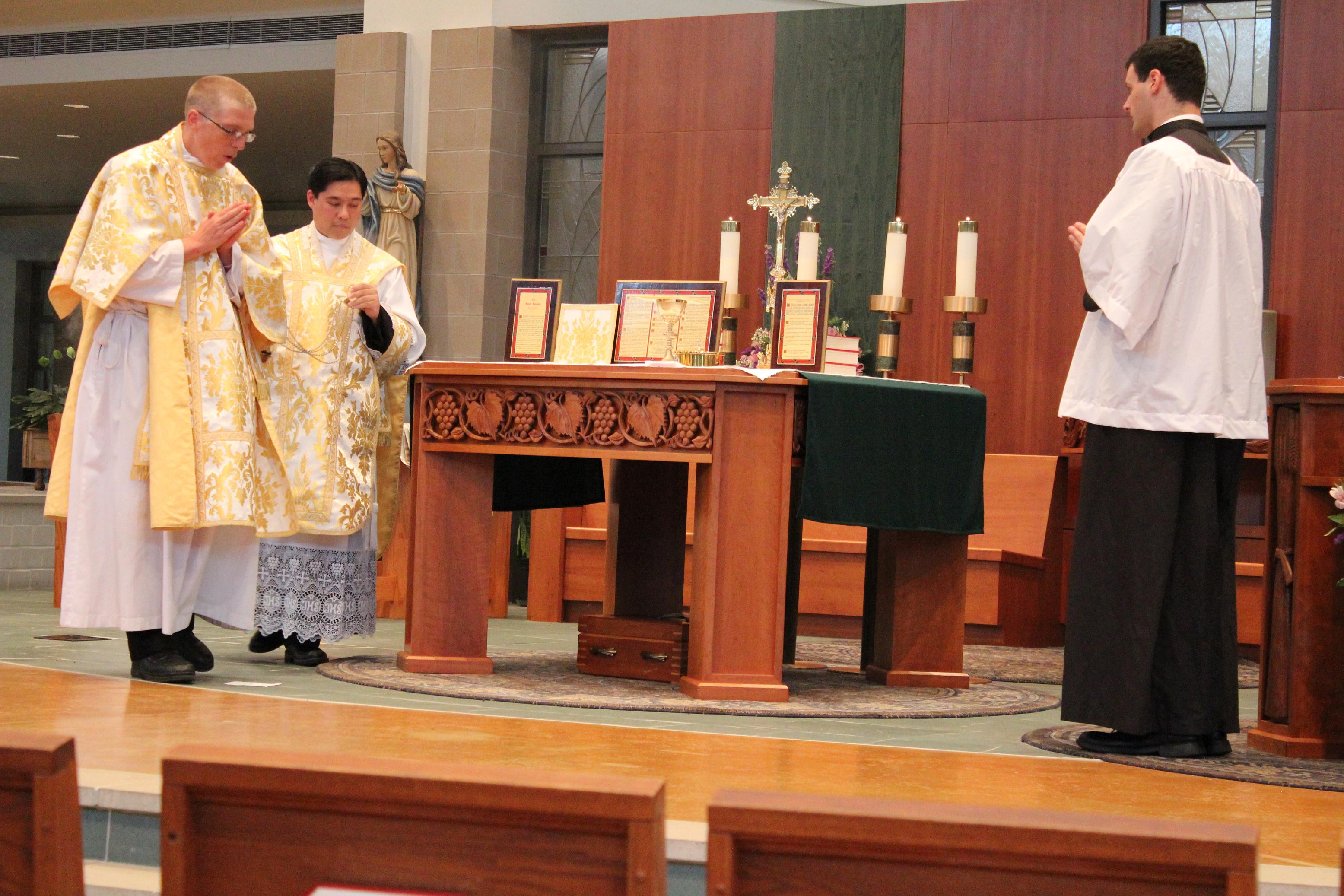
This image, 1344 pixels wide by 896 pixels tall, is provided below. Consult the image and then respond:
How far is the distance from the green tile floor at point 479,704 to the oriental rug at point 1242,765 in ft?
0.27

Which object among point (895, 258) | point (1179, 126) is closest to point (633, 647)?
point (895, 258)

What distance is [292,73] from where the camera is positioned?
10859 millimetres

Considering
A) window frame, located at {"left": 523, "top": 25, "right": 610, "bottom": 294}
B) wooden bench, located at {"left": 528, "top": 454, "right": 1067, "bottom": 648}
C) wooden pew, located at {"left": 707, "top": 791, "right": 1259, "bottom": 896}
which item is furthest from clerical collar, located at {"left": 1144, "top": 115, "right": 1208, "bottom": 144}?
window frame, located at {"left": 523, "top": 25, "right": 610, "bottom": 294}

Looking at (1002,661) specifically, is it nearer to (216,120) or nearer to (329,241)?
(329,241)

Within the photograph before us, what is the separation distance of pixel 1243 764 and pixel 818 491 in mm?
1361

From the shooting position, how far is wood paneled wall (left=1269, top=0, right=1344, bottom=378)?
7223 mm

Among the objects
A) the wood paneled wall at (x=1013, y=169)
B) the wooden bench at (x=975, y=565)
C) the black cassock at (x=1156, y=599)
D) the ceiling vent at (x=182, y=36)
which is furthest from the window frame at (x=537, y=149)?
the black cassock at (x=1156, y=599)

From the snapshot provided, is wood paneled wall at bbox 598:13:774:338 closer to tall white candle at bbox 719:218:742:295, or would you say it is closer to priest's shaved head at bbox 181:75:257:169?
tall white candle at bbox 719:218:742:295

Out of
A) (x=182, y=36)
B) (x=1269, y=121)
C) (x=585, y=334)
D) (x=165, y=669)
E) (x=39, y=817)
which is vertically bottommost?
(x=165, y=669)

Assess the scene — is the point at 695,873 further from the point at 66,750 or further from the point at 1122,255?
the point at 1122,255

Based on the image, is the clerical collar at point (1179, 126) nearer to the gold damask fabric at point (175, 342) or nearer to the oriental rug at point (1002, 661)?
the oriental rug at point (1002, 661)

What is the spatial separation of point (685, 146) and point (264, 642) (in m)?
4.38

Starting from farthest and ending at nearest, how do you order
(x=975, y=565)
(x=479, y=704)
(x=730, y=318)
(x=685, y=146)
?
(x=685, y=146)
(x=975, y=565)
(x=730, y=318)
(x=479, y=704)

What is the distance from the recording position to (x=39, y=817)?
115 cm
